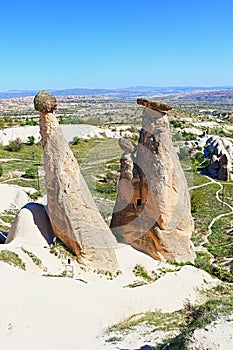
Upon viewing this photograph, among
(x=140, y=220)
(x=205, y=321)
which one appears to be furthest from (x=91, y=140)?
(x=205, y=321)

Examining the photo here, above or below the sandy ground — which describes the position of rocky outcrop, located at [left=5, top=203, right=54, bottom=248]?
above

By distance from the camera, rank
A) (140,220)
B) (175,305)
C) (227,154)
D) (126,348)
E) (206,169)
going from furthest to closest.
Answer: (206,169), (227,154), (140,220), (175,305), (126,348)

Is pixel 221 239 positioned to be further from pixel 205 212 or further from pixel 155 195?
pixel 155 195

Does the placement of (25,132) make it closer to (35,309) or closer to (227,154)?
(227,154)

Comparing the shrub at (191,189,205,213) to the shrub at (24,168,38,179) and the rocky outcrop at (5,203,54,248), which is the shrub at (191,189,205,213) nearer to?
A: the shrub at (24,168,38,179)

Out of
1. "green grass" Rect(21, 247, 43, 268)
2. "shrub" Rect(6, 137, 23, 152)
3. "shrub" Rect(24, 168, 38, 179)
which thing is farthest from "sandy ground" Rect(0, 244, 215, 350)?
"shrub" Rect(6, 137, 23, 152)
